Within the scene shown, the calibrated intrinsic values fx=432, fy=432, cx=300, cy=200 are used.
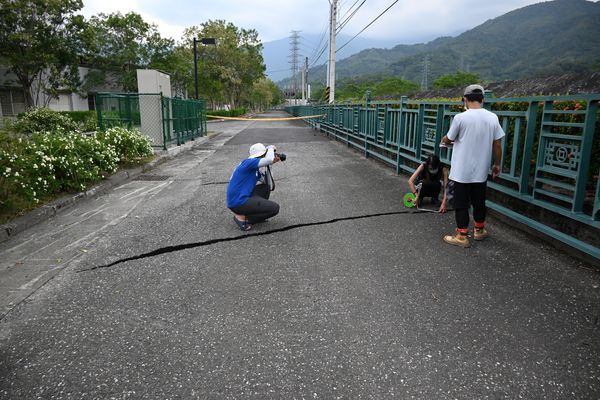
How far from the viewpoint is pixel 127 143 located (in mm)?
10266

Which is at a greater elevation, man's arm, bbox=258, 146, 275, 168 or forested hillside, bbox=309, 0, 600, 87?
forested hillside, bbox=309, 0, 600, 87

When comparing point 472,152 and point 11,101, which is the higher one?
point 11,101

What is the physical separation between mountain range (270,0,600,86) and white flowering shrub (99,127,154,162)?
1587 inches

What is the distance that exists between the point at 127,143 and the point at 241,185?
612 centimetres

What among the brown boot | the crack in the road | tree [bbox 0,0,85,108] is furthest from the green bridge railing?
tree [bbox 0,0,85,108]

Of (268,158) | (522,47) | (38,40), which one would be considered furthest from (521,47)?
(268,158)

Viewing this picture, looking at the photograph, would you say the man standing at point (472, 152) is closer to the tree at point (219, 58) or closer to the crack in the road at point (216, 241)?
the crack in the road at point (216, 241)

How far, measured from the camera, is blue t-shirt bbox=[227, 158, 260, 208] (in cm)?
525

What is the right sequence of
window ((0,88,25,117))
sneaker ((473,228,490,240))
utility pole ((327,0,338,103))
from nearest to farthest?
1. sneaker ((473,228,490,240))
2. utility pole ((327,0,338,103))
3. window ((0,88,25,117))

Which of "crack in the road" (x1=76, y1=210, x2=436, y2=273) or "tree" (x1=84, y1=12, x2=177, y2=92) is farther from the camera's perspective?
"tree" (x1=84, y1=12, x2=177, y2=92)

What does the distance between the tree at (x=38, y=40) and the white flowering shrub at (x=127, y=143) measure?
23.6m

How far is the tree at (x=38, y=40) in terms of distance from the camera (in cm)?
2797

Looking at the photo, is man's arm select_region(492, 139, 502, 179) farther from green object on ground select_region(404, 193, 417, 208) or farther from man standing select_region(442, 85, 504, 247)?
green object on ground select_region(404, 193, 417, 208)

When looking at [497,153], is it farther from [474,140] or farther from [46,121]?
[46,121]
